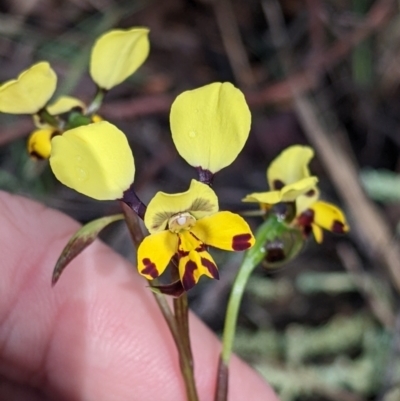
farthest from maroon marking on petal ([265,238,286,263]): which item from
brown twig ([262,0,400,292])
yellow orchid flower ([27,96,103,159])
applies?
brown twig ([262,0,400,292])

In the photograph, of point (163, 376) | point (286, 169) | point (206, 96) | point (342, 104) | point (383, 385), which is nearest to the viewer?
point (206, 96)

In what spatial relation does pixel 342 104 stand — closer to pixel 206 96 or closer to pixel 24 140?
pixel 24 140

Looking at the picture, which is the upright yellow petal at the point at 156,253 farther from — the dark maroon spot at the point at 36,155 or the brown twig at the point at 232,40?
the brown twig at the point at 232,40

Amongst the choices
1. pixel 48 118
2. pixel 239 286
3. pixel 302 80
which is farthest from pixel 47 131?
pixel 302 80

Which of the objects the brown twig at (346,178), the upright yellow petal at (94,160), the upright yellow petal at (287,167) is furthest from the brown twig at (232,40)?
the upright yellow petal at (94,160)

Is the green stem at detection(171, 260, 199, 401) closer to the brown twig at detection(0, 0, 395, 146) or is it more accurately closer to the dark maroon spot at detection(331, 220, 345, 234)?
the dark maroon spot at detection(331, 220, 345, 234)

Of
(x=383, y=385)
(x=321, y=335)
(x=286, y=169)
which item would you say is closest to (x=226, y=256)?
(x=321, y=335)
